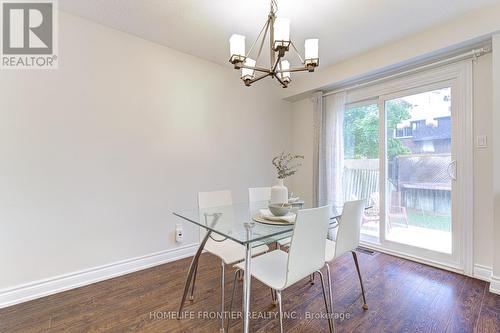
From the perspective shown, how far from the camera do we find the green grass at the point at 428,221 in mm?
2410

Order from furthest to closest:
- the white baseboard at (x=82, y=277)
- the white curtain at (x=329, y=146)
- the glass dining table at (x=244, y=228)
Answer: the white curtain at (x=329, y=146) → the white baseboard at (x=82, y=277) → the glass dining table at (x=244, y=228)

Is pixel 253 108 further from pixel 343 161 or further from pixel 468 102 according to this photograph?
pixel 468 102

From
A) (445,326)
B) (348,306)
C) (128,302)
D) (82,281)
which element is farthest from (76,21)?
(445,326)

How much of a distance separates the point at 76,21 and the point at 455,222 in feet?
13.6

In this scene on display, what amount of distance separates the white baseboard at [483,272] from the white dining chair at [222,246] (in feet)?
6.76

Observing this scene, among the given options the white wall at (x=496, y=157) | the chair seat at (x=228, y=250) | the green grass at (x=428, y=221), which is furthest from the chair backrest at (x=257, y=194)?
the white wall at (x=496, y=157)

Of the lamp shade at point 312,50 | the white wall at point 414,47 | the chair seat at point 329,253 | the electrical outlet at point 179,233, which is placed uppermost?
the white wall at point 414,47

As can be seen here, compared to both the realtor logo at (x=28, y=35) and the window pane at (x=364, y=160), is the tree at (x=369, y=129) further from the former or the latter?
the realtor logo at (x=28, y=35)

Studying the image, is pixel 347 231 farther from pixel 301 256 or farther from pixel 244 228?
pixel 244 228

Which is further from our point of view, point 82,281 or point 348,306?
point 82,281

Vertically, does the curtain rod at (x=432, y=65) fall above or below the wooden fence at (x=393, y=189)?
above

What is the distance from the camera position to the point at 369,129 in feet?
10.0

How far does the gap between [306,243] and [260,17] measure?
1.97m

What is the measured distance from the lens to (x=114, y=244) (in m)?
2.23
